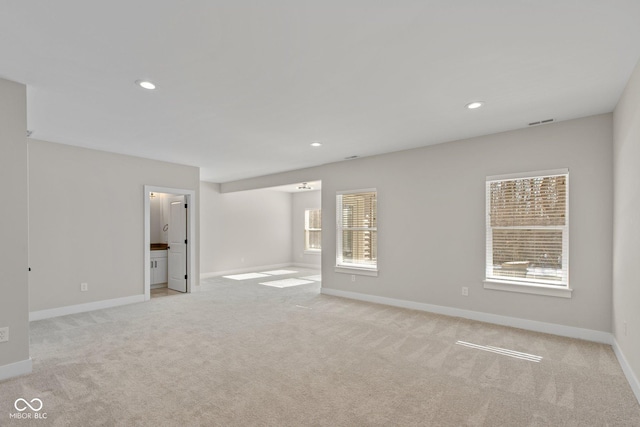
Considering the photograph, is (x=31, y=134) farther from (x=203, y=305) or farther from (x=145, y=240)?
(x=203, y=305)

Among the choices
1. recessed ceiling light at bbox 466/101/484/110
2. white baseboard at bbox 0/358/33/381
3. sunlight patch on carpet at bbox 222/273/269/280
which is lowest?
sunlight patch on carpet at bbox 222/273/269/280

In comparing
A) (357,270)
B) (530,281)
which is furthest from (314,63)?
(357,270)

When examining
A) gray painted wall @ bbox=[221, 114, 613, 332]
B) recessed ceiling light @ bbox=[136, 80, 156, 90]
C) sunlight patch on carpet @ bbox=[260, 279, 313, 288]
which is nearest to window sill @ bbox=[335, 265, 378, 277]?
gray painted wall @ bbox=[221, 114, 613, 332]

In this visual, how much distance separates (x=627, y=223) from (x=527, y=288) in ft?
4.83

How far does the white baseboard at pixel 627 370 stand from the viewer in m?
2.55

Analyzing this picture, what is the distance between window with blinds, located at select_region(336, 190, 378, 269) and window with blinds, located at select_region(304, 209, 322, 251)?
14.0 feet

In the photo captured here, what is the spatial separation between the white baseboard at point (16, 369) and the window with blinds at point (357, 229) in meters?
4.54

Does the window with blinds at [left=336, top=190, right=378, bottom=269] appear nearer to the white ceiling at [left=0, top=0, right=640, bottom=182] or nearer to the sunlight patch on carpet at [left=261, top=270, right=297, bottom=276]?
the white ceiling at [left=0, top=0, right=640, bottom=182]

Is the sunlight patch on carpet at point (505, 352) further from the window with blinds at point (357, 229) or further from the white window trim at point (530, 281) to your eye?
the window with blinds at point (357, 229)

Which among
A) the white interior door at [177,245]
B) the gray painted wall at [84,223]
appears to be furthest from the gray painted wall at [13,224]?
the white interior door at [177,245]

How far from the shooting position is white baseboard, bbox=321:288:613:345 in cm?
375

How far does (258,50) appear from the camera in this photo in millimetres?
2365

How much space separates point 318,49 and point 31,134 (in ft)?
14.8

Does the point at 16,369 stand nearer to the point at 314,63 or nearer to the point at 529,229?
the point at 314,63
